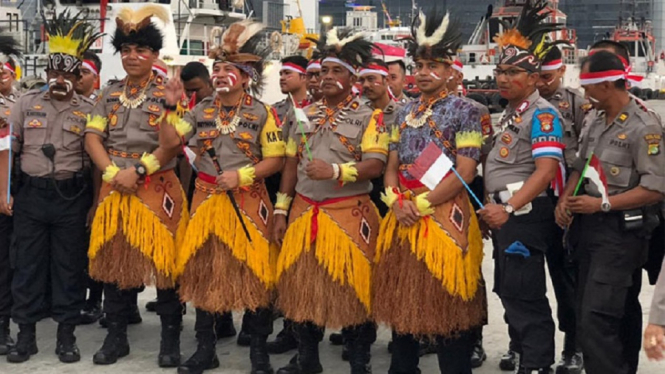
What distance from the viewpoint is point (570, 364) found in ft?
21.1

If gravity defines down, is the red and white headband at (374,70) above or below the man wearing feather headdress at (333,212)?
above

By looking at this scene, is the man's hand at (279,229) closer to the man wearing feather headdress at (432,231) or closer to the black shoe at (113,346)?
the man wearing feather headdress at (432,231)

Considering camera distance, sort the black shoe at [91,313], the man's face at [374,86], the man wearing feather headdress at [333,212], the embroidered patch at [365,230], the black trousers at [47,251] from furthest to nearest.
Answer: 1. the black shoe at [91,313]
2. the man's face at [374,86]
3. the black trousers at [47,251]
4. the embroidered patch at [365,230]
5. the man wearing feather headdress at [333,212]

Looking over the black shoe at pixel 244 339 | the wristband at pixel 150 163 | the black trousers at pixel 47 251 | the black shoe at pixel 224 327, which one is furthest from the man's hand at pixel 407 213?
the black trousers at pixel 47 251

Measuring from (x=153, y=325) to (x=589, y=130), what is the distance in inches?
157


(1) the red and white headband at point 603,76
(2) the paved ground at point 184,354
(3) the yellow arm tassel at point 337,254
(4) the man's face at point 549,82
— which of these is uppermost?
(1) the red and white headband at point 603,76

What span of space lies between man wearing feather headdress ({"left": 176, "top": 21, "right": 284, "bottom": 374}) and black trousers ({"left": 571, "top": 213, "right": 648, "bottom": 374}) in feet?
6.87

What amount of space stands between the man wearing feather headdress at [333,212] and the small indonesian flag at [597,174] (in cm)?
130

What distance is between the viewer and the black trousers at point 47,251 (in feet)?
22.0

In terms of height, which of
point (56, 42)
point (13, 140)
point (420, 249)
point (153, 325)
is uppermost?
point (56, 42)

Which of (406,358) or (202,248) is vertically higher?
(202,248)

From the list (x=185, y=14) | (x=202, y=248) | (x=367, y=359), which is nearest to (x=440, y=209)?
(x=367, y=359)

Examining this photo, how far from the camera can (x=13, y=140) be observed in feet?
22.4

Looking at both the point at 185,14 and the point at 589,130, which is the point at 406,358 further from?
the point at 185,14
